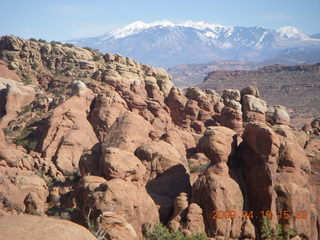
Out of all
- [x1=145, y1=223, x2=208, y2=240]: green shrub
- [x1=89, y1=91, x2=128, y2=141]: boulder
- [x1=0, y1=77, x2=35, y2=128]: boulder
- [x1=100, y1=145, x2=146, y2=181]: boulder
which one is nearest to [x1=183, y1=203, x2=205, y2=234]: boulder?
[x1=145, y1=223, x2=208, y2=240]: green shrub

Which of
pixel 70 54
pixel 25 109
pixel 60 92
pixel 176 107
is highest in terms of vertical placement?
pixel 70 54

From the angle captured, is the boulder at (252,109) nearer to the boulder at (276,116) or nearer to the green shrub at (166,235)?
the boulder at (276,116)

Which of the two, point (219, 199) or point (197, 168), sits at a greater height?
point (219, 199)

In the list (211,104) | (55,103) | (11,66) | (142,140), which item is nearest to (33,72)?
(11,66)

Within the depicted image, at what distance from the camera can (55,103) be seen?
38.6 m

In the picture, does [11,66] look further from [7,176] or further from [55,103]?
[7,176]

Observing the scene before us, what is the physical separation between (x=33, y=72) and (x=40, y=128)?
1906 cm

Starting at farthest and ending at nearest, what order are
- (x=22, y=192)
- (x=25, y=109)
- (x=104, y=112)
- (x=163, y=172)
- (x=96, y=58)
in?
(x=96, y=58) → (x=25, y=109) → (x=104, y=112) → (x=163, y=172) → (x=22, y=192)

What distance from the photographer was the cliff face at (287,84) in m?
100

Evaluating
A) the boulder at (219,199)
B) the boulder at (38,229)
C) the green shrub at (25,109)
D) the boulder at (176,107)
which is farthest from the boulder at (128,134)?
the green shrub at (25,109)

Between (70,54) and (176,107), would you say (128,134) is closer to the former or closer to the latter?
(176,107)

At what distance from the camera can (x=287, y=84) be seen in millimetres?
122500
